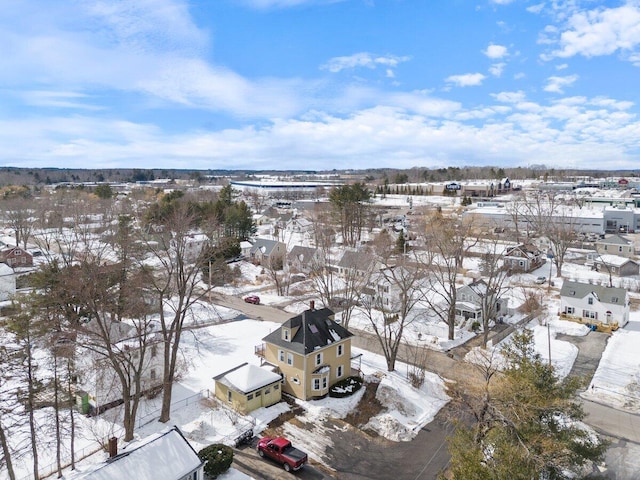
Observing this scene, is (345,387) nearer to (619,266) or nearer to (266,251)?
(266,251)

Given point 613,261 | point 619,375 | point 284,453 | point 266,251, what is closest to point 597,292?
point 619,375

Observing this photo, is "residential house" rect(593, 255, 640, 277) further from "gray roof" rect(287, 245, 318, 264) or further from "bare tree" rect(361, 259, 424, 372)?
"gray roof" rect(287, 245, 318, 264)

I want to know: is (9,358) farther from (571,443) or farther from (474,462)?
(571,443)

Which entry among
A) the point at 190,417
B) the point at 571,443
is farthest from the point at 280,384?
the point at 571,443

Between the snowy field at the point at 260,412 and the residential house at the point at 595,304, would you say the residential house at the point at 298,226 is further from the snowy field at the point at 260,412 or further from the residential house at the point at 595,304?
the snowy field at the point at 260,412

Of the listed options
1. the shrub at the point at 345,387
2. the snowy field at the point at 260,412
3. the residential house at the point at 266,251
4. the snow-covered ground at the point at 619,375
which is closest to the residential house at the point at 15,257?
the residential house at the point at 266,251

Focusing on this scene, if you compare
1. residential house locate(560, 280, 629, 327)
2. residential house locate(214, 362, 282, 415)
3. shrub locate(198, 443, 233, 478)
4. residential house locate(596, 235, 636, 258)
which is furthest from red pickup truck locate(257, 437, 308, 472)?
residential house locate(596, 235, 636, 258)
